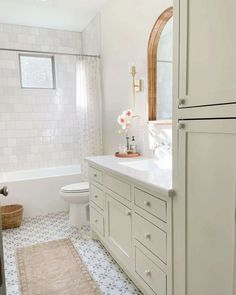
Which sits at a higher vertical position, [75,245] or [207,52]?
[207,52]

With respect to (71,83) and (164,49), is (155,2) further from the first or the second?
(71,83)

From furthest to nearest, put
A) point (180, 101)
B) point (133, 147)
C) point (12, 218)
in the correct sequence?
point (12, 218)
point (133, 147)
point (180, 101)

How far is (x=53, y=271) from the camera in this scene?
6.84 ft

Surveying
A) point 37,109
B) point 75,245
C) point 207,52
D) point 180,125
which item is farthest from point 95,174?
point 37,109

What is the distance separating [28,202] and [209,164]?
2839 mm

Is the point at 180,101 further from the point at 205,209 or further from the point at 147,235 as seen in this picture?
the point at 147,235

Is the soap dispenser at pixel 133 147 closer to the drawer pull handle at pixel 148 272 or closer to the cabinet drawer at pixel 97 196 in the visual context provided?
the cabinet drawer at pixel 97 196

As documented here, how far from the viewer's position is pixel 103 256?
2.28 metres

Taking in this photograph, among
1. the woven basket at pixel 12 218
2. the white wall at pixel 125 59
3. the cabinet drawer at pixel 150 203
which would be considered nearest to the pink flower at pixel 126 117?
the white wall at pixel 125 59

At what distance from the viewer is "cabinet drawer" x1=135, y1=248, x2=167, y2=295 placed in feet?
4.68

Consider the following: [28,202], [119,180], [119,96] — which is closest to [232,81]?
[119,180]

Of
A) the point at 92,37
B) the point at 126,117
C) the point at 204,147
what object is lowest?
the point at 204,147

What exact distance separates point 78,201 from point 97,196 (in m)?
0.63

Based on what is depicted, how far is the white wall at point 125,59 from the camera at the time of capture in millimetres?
2327
